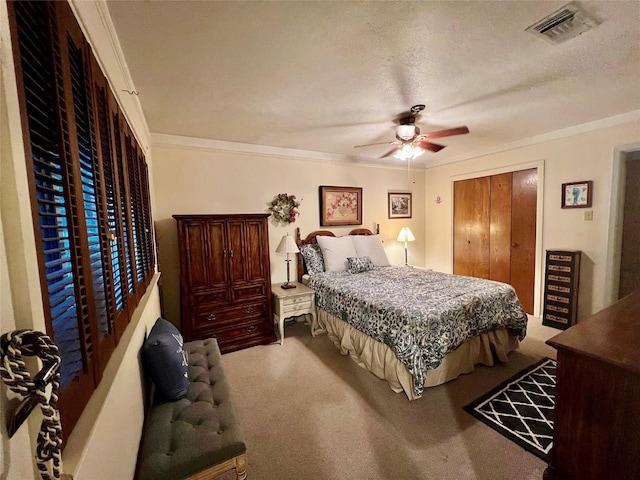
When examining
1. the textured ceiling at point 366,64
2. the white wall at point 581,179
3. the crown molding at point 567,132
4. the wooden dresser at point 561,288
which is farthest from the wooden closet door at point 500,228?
the textured ceiling at point 366,64

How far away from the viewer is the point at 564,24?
1521 mm

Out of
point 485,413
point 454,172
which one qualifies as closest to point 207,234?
point 485,413

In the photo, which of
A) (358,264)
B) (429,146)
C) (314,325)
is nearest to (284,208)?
(358,264)

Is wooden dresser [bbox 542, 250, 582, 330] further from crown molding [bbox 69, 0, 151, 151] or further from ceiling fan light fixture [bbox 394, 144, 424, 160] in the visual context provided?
crown molding [bbox 69, 0, 151, 151]

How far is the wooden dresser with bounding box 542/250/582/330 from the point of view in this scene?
3.27 m

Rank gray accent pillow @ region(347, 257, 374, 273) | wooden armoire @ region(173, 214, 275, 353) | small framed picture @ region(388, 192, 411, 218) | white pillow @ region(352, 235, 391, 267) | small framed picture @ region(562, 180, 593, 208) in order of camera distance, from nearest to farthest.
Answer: wooden armoire @ region(173, 214, 275, 353) < small framed picture @ region(562, 180, 593, 208) < gray accent pillow @ region(347, 257, 374, 273) < white pillow @ region(352, 235, 391, 267) < small framed picture @ region(388, 192, 411, 218)

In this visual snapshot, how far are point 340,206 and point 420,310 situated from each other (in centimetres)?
245

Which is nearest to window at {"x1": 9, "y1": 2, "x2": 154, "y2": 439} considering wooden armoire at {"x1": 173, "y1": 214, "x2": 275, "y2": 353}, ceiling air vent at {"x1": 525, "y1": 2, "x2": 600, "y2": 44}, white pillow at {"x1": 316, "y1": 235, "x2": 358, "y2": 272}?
wooden armoire at {"x1": 173, "y1": 214, "x2": 275, "y2": 353}

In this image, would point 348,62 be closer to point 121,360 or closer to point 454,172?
point 121,360

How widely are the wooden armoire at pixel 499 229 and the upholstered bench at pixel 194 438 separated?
419 cm

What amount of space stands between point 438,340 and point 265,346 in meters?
1.94

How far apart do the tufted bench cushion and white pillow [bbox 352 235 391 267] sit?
280 cm

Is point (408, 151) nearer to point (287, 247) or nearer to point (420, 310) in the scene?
point (420, 310)

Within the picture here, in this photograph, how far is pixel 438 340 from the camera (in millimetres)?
2158
